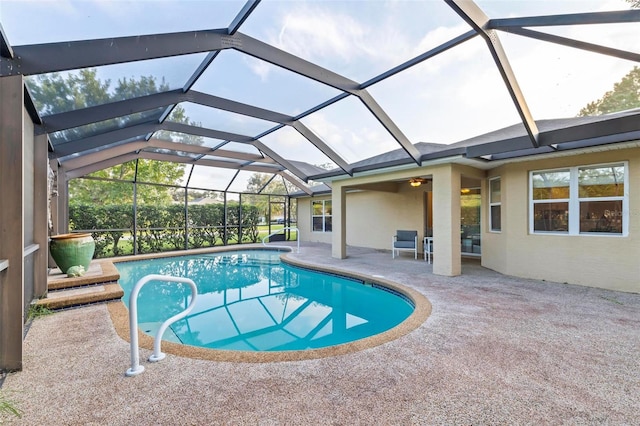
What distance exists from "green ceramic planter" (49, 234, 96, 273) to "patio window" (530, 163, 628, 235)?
9722 mm

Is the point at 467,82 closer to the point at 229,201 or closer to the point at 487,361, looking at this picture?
the point at 487,361

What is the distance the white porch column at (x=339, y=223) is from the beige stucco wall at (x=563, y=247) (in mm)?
4256

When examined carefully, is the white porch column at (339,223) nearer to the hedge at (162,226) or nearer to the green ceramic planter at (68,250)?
the hedge at (162,226)

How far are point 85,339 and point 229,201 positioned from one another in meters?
11.4

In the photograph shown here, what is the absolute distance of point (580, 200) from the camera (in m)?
6.12

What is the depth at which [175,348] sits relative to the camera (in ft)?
10.7

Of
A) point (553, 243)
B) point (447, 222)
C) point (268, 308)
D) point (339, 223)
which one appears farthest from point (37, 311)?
point (553, 243)

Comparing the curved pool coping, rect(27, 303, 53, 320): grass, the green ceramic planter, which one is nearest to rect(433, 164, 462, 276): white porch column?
the curved pool coping

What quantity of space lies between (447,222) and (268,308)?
4.59 meters

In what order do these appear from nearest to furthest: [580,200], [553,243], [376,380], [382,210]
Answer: [376,380] < [580,200] < [553,243] < [382,210]

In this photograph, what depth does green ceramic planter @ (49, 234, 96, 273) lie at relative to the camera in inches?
227

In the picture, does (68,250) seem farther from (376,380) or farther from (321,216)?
(321,216)

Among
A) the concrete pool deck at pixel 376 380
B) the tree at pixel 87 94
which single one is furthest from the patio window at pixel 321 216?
A: the concrete pool deck at pixel 376 380

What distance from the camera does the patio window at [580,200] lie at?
5.71m
